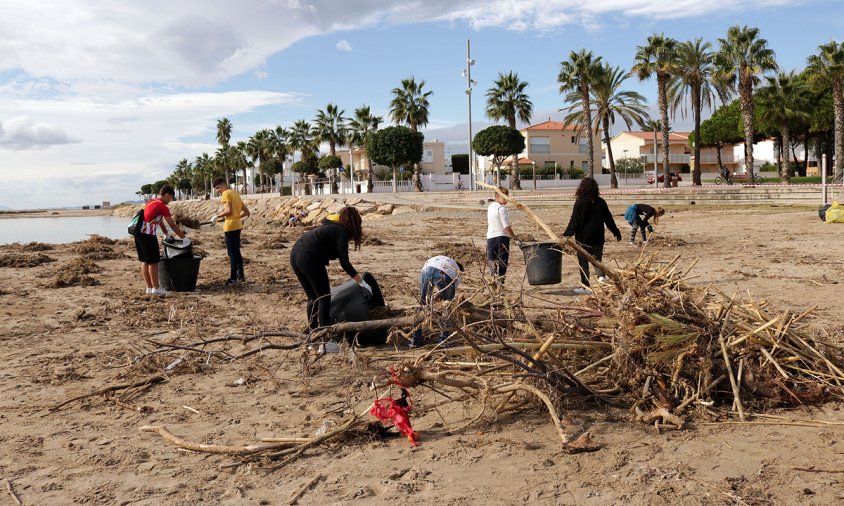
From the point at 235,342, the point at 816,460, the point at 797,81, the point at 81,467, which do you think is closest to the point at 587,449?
the point at 816,460

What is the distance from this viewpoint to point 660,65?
41.8m

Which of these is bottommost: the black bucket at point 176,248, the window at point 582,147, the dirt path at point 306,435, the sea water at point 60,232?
the dirt path at point 306,435

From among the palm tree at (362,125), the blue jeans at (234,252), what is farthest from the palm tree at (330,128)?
the blue jeans at (234,252)

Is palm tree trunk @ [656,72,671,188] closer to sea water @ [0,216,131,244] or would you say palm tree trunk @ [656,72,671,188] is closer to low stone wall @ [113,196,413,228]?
low stone wall @ [113,196,413,228]

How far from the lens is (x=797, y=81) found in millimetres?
49156

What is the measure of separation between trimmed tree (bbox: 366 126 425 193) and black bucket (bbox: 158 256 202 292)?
3938 centimetres

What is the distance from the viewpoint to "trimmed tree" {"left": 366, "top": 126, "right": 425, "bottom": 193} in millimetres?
49125

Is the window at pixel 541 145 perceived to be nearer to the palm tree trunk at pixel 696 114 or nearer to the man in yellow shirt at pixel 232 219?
the palm tree trunk at pixel 696 114

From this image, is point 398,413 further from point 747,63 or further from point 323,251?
point 747,63

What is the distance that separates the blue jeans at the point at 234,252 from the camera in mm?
10094

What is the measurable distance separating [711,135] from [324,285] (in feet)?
206

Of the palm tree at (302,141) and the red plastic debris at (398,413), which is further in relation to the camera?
Answer: the palm tree at (302,141)

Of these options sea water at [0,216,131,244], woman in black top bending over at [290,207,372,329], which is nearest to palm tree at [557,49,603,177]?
sea water at [0,216,131,244]

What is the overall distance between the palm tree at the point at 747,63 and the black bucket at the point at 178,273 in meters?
37.7
